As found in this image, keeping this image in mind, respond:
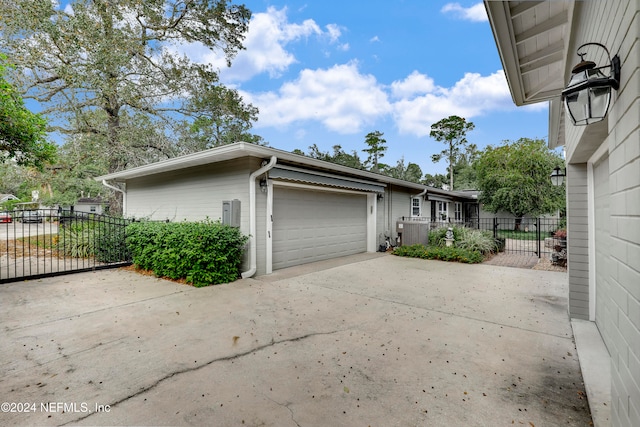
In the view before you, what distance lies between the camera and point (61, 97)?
11211 millimetres

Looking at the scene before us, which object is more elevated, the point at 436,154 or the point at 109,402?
the point at 436,154

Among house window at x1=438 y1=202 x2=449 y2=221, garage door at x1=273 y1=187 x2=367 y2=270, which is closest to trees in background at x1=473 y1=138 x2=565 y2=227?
house window at x1=438 y1=202 x2=449 y2=221

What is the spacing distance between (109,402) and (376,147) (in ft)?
97.7

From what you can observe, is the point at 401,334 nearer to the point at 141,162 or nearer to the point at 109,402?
the point at 109,402

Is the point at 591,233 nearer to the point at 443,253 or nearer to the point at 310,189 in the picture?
the point at 443,253

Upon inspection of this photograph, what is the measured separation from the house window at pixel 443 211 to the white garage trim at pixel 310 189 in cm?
733

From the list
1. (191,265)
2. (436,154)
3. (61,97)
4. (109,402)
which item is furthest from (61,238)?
(436,154)

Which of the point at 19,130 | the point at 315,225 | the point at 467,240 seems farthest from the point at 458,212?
the point at 19,130

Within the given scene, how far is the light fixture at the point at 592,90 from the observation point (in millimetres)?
1487

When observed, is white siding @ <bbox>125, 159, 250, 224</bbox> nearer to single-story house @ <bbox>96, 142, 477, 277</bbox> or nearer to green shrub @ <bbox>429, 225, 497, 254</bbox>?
single-story house @ <bbox>96, 142, 477, 277</bbox>

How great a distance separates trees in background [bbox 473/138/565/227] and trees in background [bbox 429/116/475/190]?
29.3 feet

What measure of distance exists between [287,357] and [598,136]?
3388mm

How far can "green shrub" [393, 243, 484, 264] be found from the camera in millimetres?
8195

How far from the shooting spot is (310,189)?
25.7 ft
